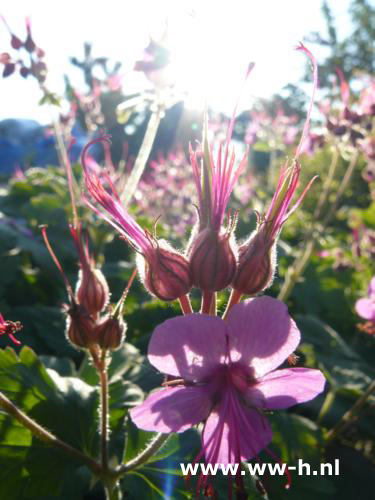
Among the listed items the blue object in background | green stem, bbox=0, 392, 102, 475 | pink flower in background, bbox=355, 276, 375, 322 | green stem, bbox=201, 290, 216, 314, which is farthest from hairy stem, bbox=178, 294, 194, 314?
the blue object in background

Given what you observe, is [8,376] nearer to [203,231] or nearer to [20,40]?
[203,231]

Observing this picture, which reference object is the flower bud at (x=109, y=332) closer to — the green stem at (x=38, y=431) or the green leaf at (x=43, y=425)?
the green stem at (x=38, y=431)

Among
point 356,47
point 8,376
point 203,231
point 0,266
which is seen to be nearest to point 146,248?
point 203,231

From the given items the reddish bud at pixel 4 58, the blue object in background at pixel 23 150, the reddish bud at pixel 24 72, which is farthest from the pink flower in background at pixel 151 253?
the blue object in background at pixel 23 150

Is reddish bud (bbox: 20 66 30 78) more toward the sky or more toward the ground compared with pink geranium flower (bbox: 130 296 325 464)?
more toward the sky

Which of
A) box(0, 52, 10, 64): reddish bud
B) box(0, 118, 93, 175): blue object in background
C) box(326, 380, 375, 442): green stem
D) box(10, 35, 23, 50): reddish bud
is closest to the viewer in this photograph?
box(326, 380, 375, 442): green stem

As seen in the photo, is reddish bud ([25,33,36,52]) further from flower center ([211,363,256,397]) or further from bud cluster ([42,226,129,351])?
flower center ([211,363,256,397])

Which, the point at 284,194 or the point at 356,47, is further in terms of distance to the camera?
the point at 356,47
